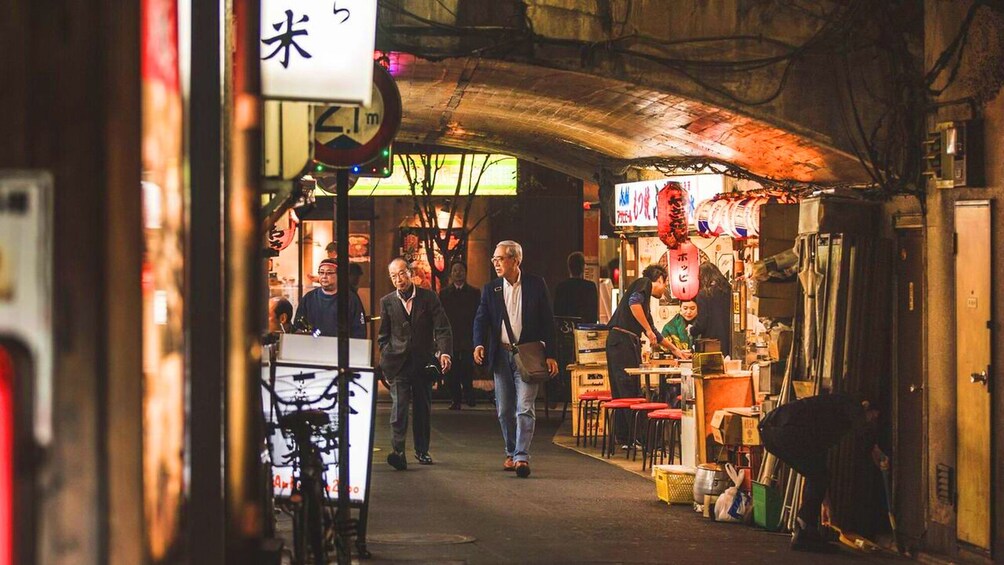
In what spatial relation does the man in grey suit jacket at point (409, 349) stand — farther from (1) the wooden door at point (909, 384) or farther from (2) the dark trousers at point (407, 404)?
(1) the wooden door at point (909, 384)

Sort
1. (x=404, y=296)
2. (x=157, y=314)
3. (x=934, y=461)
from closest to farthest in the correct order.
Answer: (x=157, y=314) → (x=934, y=461) → (x=404, y=296)

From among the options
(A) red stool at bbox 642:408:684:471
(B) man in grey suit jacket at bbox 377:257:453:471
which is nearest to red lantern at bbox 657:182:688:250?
(A) red stool at bbox 642:408:684:471

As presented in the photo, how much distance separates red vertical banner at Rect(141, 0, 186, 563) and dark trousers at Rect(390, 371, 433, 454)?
1089 cm

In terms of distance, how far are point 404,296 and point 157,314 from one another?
1178cm

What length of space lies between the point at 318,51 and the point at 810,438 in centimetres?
480

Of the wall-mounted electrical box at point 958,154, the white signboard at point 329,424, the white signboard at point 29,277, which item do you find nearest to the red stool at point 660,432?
the wall-mounted electrical box at point 958,154

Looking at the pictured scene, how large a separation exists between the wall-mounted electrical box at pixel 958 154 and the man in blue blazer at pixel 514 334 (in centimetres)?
504

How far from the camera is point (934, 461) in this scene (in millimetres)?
11219

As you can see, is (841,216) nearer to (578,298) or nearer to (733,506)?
(733,506)

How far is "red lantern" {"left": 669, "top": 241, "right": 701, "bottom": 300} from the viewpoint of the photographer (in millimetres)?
18516

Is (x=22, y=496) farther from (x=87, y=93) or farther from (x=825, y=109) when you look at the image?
(x=825, y=109)

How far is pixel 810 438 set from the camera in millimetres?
10961

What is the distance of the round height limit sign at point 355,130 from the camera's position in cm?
949

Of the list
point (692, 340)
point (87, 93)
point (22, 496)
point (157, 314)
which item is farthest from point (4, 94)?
point (692, 340)
